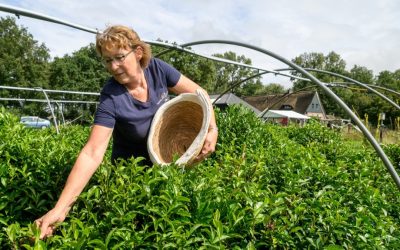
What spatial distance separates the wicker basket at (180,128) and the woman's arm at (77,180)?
40 cm

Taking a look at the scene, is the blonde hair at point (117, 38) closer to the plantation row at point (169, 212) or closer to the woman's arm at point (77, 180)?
the woman's arm at point (77, 180)

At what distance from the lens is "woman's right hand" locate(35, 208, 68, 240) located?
5.24 ft

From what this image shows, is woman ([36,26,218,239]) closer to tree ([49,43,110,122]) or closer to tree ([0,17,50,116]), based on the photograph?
tree ([0,17,50,116])

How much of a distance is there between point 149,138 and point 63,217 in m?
0.89

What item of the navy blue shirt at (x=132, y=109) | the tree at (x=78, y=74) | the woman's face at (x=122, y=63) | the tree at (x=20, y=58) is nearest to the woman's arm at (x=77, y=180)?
the navy blue shirt at (x=132, y=109)

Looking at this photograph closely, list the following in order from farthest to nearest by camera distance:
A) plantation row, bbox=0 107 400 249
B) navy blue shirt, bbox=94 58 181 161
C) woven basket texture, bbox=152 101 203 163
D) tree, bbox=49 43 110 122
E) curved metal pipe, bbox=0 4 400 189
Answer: tree, bbox=49 43 110 122 < woven basket texture, bbox=152 101 203 163 < navy blue shirt, bbox=94 58 181 161 < curved metal pipe, bbox=0 4 400 189 < plantation row, bbox=0 107 400 249

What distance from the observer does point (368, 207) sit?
229 centimetres

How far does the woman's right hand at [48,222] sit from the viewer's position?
5.24ft

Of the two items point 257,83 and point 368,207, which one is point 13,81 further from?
point 257,83

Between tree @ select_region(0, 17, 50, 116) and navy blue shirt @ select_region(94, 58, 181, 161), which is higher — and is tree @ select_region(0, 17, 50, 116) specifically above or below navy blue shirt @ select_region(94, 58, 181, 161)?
above

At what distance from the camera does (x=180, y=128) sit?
129 inches

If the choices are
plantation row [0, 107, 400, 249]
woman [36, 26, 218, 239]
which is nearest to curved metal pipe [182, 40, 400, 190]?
plantation row [0, 107, 400, 249]

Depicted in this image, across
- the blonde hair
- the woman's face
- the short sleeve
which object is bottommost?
the short sleeve

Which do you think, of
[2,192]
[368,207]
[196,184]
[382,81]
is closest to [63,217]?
[2,192]
